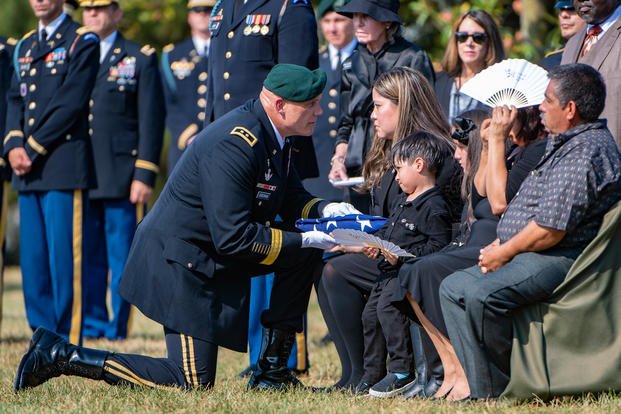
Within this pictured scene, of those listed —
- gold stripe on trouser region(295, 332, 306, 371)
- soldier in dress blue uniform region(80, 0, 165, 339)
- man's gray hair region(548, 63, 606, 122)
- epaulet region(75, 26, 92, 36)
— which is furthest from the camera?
soldier in dress blue uniform region(80, 0, 165, 339)

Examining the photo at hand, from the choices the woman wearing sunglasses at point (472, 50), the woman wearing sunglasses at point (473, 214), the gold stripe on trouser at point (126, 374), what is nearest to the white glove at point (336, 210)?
the woman wearing sunglasses at point (473, 214)

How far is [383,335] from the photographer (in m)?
6.18

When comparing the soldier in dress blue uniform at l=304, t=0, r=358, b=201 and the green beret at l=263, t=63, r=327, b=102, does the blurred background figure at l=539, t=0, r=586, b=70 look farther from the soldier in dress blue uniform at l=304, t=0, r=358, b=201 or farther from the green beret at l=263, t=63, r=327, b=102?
the green beret at l=263, t=63, r=327, b=102

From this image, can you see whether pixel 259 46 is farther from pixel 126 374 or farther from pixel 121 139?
pixel 121 139

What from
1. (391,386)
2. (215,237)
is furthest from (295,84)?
(391,386)

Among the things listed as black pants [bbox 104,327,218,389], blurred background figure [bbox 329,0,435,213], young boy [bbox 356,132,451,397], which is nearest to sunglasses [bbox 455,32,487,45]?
blurred background figure [bbox 329,0,435,213]

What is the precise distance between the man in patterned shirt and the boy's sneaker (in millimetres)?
554

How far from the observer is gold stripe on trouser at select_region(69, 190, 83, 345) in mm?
8336

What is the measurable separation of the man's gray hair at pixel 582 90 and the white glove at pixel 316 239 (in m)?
1.28

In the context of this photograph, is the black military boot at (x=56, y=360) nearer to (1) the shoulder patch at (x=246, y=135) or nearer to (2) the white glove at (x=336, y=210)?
(1) the shoulder patch at (x=246, y=135)

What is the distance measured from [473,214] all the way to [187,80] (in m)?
4.73

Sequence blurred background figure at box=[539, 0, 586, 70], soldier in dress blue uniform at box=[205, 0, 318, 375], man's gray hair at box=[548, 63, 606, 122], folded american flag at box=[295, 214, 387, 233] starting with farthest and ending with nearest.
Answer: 1. blurred background figure at box=[539, 0, 586, 70]
2. soldier in dress blue uniform at box=[205, 0, 318, 375]
3. folded american flag at box=[295, 214, 387, 233]
4. man's gray hair at box=[548, 63, 606, 122]

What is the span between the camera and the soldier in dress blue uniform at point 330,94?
851 centimetres

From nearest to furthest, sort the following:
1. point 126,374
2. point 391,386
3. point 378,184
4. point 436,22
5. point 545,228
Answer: point 545,228 < point 126,374 < point 391,386 < point 378,184 < point 436,22
